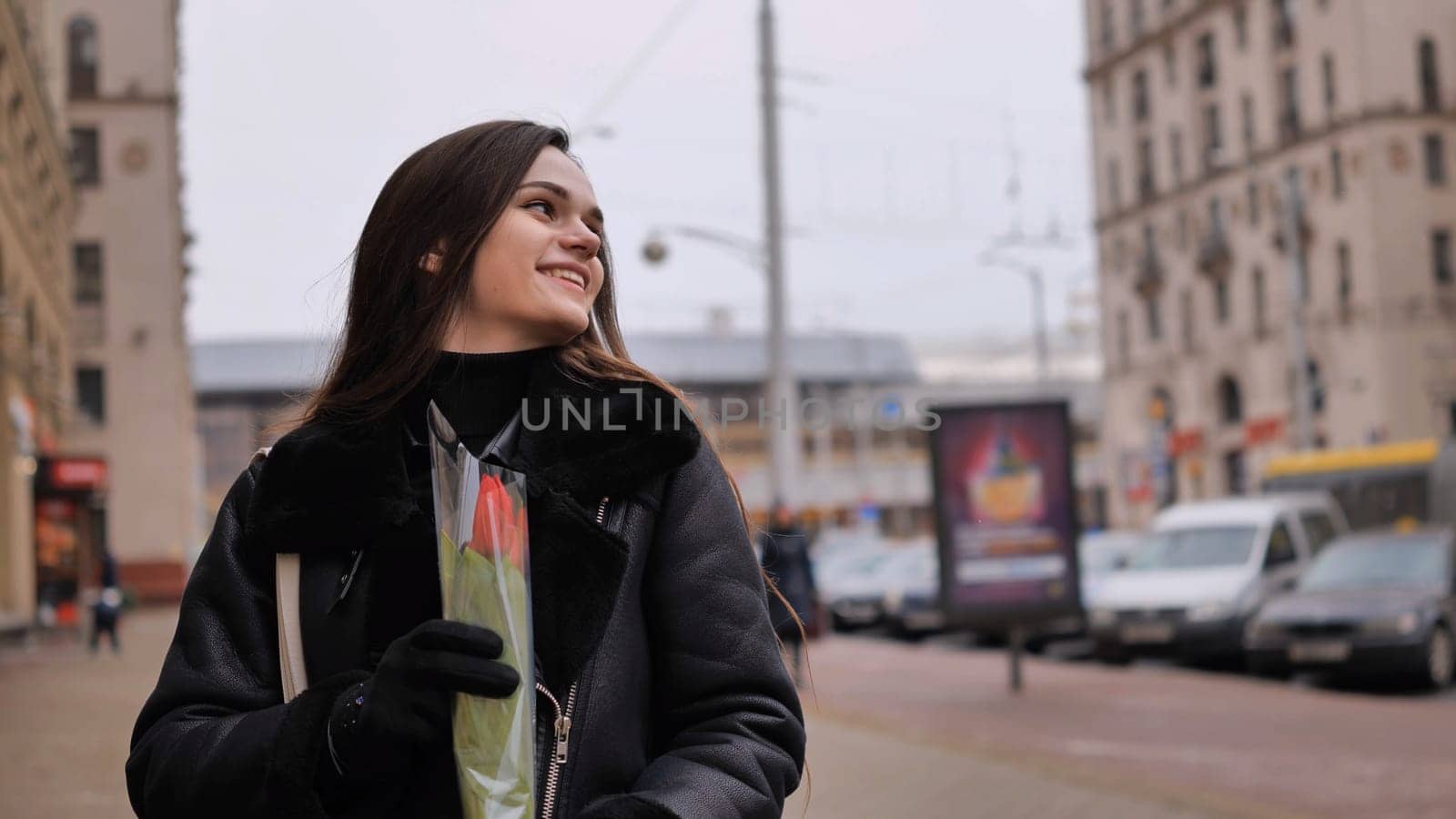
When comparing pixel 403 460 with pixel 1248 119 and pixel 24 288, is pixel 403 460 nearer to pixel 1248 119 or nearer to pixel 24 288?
pixel 24 288

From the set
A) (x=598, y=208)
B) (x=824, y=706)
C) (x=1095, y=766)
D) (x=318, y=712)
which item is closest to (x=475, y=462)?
(x=318, y=712)

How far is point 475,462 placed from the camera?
207 cm

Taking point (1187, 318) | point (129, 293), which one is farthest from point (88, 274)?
point (1187, 318)

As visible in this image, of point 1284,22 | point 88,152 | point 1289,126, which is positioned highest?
point 1284,22

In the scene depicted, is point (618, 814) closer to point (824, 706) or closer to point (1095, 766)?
point (1095, 766)

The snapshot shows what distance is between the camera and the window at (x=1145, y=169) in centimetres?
6209

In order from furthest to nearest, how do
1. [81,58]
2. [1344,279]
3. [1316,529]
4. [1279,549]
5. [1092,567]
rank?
[1344,279] < [81,58] < [1092,567] < [1316,529] < [1279,549]

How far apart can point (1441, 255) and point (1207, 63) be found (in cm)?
1210

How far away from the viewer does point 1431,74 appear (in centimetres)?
5053

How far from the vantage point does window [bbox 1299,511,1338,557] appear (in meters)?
20.8

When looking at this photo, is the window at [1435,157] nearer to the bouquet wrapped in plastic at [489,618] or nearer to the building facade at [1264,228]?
the building facade at [1264,228]

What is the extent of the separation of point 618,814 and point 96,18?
5038 centimetres

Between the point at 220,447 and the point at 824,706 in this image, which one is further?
Answer: the point at 220,447

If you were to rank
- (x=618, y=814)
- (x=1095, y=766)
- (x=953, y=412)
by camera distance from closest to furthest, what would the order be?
(x=618, y=814) → (x=1095, y=766) → (x=953, y=412)
